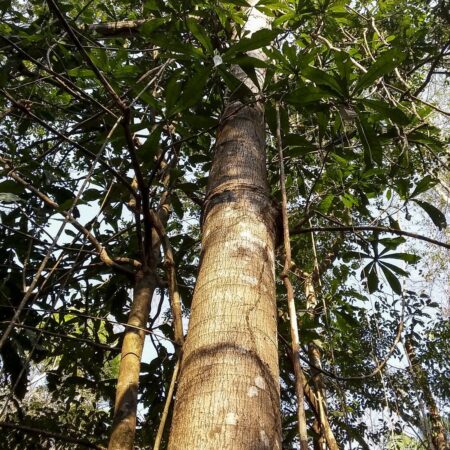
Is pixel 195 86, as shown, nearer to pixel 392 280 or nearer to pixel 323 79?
pixel 323 79

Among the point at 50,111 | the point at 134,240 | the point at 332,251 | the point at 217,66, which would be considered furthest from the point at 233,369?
the point at 332,251

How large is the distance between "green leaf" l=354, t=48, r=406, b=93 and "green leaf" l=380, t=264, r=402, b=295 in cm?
119

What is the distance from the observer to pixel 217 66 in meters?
1.48

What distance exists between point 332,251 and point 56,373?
271 centimetres

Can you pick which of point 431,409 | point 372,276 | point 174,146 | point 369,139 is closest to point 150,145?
point 174,146

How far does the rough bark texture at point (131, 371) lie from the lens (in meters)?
1.58

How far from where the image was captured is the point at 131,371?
68.8 inches

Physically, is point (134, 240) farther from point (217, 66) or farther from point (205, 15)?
point (217, 66)

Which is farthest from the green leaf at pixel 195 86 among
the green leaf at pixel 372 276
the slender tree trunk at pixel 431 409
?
the slender tree trunk at pixel 431 409

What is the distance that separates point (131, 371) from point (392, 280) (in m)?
1.36

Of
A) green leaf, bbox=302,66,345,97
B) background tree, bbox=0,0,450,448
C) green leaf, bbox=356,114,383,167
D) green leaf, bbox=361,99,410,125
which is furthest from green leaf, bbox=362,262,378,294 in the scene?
green leaf, bbox=302,66,345,97

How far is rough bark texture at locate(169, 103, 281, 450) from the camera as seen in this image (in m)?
0.76

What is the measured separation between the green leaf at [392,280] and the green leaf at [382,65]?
1190mm

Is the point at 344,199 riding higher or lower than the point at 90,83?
lower
